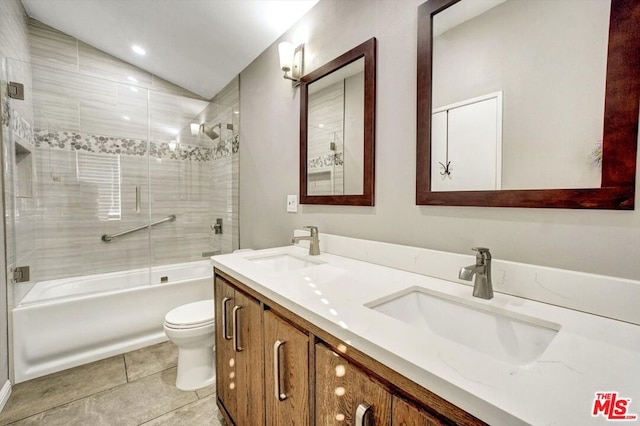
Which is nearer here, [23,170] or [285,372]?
[285,372]

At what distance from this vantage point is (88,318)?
1.99 m

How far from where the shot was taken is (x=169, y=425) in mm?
1378

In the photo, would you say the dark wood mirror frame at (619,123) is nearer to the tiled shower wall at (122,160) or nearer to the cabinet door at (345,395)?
the cabinet door at (345,395)

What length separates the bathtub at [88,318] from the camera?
1.78 meters

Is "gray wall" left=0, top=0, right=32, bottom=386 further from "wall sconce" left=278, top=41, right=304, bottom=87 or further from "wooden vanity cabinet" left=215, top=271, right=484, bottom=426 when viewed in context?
"wall sconce" left=278, top=41, right=304, bottom=87

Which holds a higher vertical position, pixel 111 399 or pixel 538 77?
pixel 538 77

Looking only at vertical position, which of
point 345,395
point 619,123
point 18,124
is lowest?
point 345,395

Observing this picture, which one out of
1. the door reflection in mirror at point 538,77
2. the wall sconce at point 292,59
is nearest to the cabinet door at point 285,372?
the door reflection in mirror at point 538,77

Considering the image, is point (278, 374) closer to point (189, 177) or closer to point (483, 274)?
point (483, 274)

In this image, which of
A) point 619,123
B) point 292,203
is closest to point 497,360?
point 619,123

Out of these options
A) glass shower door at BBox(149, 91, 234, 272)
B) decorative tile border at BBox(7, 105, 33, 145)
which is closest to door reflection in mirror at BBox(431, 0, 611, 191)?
glass shower door at BBox(149, 91, 234, 272)

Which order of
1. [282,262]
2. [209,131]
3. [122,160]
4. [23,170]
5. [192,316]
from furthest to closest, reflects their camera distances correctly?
[209,131], [122,160], [23,170], [192,316], [282,262]

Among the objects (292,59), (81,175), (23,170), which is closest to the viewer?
(292,59)

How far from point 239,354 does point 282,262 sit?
0.53 meters
